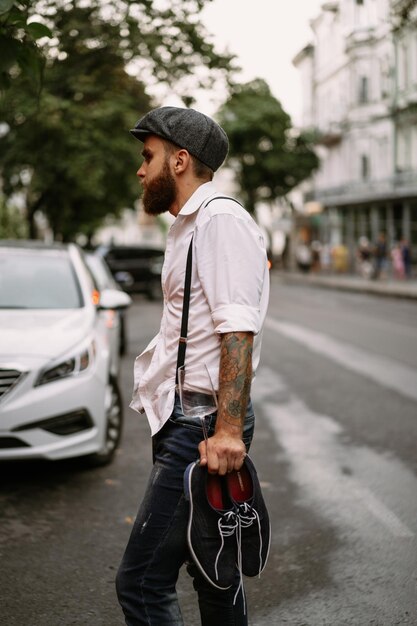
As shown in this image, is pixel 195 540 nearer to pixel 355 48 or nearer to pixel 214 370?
pixel 214 370

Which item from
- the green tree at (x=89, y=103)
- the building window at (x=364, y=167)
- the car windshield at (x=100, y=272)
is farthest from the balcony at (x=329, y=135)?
the car windshield at (x=100, y=272)

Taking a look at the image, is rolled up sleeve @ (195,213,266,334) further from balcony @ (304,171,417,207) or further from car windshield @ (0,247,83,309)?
balcony @ (304,171,417,207)

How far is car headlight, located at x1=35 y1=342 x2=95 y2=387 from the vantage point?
5734 millimetres

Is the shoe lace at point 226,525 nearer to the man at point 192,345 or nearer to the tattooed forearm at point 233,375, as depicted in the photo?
the man at point 192,345

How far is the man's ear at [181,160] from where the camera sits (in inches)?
108

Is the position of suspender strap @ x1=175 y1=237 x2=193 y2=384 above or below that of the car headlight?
above

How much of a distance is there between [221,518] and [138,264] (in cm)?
2706

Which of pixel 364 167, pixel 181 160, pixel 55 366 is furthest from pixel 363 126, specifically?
pixel 181 160

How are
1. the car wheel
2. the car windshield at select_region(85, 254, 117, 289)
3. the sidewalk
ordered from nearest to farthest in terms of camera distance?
the car wheel → the car windshield at select_region(85, 254, 117, 289) → the sidewalk

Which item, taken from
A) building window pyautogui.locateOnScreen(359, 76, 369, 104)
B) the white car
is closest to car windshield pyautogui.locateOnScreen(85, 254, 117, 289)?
the white car

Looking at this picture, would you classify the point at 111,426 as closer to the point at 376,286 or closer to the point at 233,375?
the point at 233,375

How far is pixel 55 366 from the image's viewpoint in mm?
5793

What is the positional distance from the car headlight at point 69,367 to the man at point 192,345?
9.87ft

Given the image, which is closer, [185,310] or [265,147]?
[185,310]
